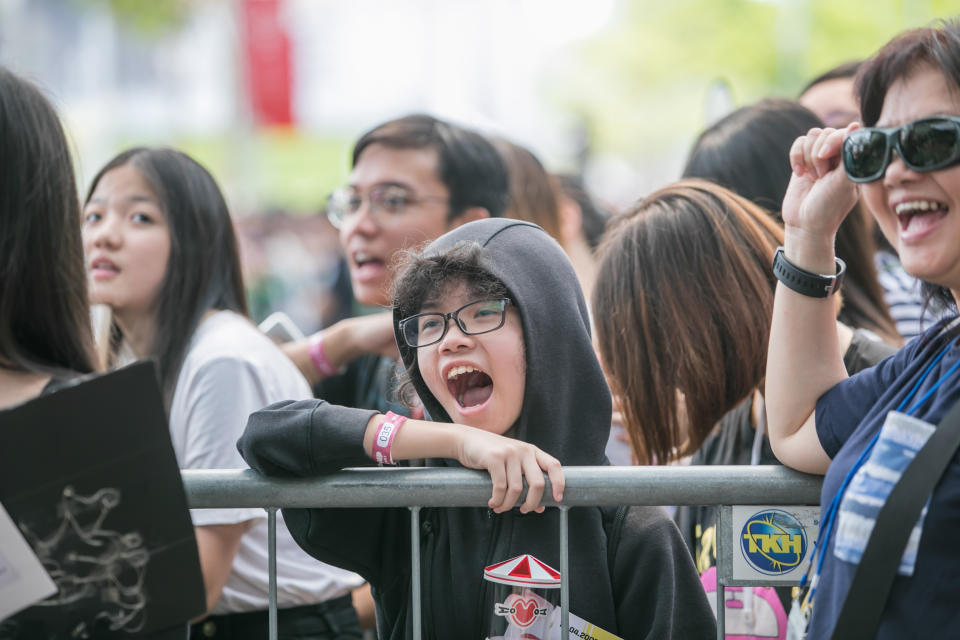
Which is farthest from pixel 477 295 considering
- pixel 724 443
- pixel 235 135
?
pixel 235 135

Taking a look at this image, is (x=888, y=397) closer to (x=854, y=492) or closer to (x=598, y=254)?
(x=854, y=492)

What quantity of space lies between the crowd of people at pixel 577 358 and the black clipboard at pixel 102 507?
0.25ft

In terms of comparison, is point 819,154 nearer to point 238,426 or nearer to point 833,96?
point 238,426

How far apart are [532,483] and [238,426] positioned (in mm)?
1132

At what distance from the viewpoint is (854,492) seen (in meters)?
2.02

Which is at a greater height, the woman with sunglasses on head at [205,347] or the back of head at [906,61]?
the back of head at [906,61]

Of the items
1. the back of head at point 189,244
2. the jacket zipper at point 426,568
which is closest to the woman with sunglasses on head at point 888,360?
the jacket zipper at point 426,568

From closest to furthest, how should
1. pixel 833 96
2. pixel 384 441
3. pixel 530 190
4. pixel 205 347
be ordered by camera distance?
pixel 384 441, pixel 205 347, pixel 833 96, pixel 530 190

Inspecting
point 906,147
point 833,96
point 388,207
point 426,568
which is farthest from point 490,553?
point 833,96

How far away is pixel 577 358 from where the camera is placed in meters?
2.70

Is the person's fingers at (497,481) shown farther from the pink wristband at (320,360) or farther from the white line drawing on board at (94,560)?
the pink wristband at (320,360)

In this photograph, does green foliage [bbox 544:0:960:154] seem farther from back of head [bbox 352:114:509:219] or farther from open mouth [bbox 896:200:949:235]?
open mouth [bbox 896:200:949:235]

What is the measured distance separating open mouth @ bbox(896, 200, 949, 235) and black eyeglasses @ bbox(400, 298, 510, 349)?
96 centimetres

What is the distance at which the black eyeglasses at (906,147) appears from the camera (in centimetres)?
199
